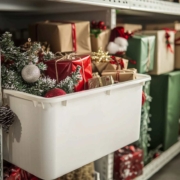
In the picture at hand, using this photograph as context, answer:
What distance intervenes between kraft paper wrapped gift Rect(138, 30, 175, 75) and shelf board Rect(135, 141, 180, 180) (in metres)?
0.53

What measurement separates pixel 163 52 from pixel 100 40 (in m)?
0.46

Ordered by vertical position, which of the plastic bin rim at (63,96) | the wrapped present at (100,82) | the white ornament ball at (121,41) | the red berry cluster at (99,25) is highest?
the red berry cluster at (99,25)

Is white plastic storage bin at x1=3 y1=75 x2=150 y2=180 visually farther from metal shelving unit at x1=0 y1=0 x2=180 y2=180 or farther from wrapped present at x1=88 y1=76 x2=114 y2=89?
metal shelving unit at x1=0 y1=0 x2=180 y2=180

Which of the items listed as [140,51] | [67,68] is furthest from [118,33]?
[67,68]

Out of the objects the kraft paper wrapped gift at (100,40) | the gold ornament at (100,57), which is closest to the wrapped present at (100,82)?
the gold ornament at (100,57)

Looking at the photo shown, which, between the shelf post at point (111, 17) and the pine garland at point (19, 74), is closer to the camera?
the pine garland at point (19, 74)

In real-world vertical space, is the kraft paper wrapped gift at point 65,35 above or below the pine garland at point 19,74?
above

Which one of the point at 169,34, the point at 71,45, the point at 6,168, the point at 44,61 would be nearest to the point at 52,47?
the point at 71,45

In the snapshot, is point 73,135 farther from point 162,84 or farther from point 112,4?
point 162,84

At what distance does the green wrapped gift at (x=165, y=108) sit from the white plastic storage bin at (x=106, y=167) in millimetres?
492

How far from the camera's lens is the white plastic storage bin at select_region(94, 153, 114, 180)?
1.40m

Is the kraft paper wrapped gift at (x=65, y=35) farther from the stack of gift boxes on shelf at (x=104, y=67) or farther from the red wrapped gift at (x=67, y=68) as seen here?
the red wrapped gift at (x=67, y=68)

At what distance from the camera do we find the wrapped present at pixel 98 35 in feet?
4.34

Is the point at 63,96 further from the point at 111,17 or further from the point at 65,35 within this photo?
the point at 111,17
